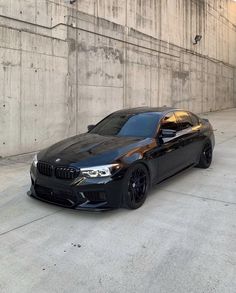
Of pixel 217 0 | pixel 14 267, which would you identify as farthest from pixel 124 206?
pixel 217 0

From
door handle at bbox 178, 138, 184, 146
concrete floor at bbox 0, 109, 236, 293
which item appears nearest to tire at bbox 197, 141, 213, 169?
door handle at bbox 178, 138, 184, 146

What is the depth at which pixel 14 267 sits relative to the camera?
3229mm

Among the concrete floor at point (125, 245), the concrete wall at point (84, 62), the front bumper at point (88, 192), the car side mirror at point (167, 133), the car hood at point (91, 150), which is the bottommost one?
the concrete floor at point (125, 245)

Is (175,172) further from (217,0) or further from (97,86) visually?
(217,0)

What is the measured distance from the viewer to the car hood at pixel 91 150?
4.41m

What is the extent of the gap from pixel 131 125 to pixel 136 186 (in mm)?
1333

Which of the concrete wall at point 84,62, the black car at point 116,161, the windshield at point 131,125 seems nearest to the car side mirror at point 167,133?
the black car at point 116,161

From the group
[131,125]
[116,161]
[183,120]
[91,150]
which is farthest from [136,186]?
[183,120]

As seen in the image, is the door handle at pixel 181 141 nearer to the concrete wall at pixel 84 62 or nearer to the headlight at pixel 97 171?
the headlight at pixel 97 171

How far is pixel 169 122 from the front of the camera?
581 cm

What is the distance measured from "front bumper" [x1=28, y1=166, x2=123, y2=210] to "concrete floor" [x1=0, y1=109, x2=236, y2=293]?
0.62 feet

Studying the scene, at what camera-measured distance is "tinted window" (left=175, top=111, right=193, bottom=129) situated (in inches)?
243

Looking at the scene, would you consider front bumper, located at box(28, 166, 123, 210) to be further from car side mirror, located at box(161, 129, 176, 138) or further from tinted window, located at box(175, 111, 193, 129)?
tinted window, located at box(175, 111, 193, 129)

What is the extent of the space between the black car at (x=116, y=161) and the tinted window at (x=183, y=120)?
0.08 ft
